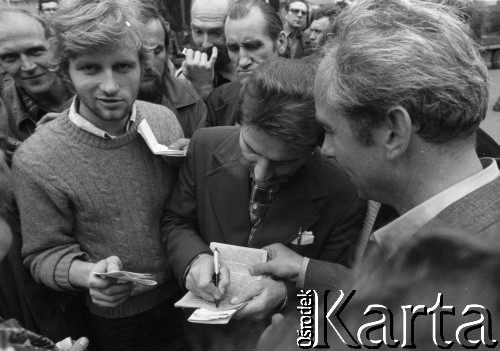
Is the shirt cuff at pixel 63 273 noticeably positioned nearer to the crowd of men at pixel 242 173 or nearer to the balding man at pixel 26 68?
the crowd of men at pixel 242 173

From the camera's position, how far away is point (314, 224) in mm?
1889

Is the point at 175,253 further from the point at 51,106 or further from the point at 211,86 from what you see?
the point at 211,86

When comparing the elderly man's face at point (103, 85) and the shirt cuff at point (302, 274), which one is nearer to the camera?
the shirt cuff at point (302, 274)

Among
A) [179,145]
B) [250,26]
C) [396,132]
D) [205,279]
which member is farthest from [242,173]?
[250,26]

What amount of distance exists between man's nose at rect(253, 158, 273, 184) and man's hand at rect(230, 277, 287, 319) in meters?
0.37

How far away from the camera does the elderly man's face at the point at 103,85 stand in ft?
6.36

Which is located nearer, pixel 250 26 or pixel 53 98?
pixel 53 98

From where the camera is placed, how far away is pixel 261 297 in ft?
5.64

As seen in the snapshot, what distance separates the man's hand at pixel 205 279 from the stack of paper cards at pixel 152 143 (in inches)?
16.3

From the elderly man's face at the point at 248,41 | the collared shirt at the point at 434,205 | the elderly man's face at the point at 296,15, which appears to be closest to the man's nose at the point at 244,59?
the elderly man's face at the point at 248,41

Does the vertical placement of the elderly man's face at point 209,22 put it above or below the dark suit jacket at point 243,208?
above

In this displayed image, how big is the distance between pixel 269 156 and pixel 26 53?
1.68 meters

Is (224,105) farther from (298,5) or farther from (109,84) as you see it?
(298,5)

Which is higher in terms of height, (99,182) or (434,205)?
(434,205)
